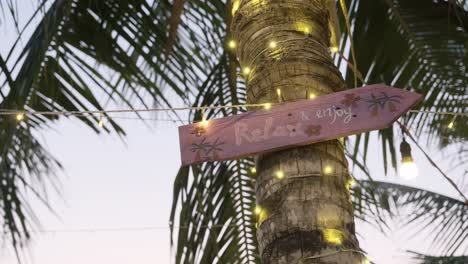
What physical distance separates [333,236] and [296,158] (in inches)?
8.3

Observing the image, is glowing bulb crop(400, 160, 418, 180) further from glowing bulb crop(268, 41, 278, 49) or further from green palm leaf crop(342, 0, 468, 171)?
green palm leaf crop(342, 0, 468, 171)

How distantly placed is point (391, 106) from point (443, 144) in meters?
2.08

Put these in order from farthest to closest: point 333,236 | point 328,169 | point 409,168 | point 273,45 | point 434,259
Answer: point 434,259 < point 409,168 < point 273,45 < point 328,169 < point 333,236

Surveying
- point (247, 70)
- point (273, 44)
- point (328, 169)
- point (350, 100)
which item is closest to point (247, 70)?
point (247, 70)

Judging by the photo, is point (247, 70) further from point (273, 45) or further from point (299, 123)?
point (299, 123)

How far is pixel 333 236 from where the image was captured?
4.47 ft

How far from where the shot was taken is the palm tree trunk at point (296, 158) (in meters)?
1.37

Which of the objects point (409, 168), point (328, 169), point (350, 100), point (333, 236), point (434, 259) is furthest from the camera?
point (434, 259)

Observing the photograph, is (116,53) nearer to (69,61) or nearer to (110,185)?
(69,61)

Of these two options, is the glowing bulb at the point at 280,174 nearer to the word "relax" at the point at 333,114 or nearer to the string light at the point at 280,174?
the string light at the point at 280,174

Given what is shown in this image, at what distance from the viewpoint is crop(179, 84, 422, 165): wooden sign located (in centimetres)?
153

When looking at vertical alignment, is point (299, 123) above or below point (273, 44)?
below

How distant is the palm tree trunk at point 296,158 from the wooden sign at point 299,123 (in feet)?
0.11

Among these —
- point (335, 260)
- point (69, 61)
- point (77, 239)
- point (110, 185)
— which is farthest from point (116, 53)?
point (110, 185)
